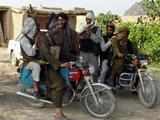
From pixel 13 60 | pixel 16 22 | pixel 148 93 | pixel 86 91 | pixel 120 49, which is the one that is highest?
pixel 120 49

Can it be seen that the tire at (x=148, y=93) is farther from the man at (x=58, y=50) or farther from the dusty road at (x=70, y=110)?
the man at (x=58, y=50)

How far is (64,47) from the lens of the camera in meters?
7.59

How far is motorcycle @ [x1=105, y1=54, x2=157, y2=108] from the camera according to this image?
835 centimetres

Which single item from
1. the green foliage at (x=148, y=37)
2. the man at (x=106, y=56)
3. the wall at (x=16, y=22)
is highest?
the man at (x=106, y=56)

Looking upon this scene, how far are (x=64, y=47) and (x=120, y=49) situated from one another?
1510 millimetres

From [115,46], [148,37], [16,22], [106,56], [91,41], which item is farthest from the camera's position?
[16,22]

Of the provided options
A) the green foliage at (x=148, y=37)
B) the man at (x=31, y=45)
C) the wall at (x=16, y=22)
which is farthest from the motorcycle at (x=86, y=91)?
the wall at (x=16, y=22)

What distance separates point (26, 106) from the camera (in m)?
8.33

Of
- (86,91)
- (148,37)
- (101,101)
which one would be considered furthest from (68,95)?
(148,37)

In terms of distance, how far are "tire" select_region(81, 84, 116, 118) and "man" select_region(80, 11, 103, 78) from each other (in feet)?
4.57

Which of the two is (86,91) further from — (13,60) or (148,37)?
(148,37)

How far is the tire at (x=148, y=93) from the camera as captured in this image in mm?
8273

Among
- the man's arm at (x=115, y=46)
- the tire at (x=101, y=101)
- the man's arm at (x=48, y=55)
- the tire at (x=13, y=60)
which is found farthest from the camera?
the tire at (x=13, y=60)

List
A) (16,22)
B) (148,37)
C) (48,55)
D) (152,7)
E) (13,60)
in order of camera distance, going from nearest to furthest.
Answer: (48,55)
(13,60)
(148,37)
(152,7)
(16,22)
